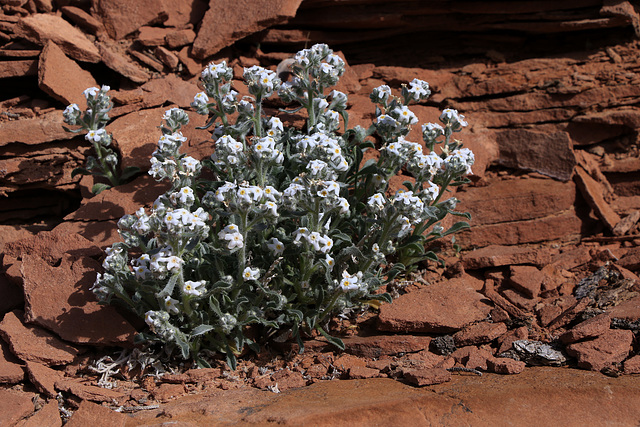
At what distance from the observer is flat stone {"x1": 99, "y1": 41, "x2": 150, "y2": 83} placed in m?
7.70

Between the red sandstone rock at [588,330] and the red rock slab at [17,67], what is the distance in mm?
7046

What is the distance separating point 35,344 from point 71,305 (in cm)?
46

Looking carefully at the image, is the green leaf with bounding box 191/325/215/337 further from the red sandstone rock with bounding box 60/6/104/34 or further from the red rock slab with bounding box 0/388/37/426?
the red sandstone rock with bounding box 60/6/104/34

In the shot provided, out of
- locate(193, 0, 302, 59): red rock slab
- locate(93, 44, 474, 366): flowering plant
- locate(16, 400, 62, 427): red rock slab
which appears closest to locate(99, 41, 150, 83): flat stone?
locate(193, 0, 302, 59): red rock slab

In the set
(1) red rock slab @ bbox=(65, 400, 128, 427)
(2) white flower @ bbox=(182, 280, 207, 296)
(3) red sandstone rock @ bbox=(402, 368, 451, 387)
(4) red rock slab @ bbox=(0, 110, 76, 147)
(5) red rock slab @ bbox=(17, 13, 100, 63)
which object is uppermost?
(5) red rock slab @ bbox=(17, 13, 100, 63)

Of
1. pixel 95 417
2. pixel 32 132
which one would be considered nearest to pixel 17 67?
pixel 32 132

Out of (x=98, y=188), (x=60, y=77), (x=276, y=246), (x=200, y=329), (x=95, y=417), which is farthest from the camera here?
(x=60, y=77)

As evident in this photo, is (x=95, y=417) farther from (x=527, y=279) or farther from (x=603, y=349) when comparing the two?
(x=527, y=279)

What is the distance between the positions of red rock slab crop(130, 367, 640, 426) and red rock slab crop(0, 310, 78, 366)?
3.90 feet

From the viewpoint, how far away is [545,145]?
749 centimetres

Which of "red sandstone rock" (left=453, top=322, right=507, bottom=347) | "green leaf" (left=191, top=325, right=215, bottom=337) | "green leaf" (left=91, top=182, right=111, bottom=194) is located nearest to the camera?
"green leaf" (left=191, top=325, right=215, bottom=337)

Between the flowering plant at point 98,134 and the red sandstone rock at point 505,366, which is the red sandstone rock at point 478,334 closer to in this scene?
the red sandstone rock at point 505,366

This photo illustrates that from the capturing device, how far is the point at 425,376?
15.3 feet

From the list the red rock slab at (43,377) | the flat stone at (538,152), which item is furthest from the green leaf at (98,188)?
the flat stone at (538,152)
